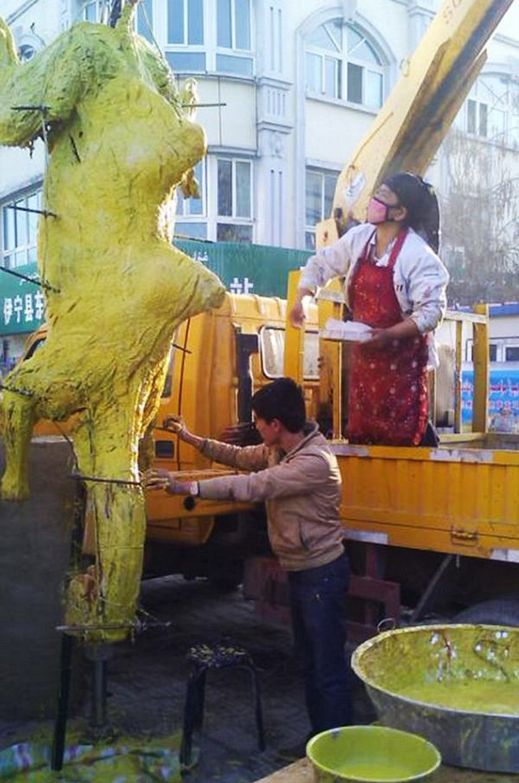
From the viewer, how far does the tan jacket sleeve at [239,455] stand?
416 cm

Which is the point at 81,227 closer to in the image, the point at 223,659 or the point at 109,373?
the point at 109,373

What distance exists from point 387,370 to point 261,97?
33.8ft

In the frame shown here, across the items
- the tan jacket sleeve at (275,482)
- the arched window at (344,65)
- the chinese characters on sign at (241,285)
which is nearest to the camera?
the tan jacket sleeve at (275,482)

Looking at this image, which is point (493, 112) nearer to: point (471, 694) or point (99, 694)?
point (99, 694)

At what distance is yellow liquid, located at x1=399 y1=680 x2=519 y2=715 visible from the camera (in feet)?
6.91

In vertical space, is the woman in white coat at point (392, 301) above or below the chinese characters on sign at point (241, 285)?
below

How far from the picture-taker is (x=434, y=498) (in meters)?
4.05

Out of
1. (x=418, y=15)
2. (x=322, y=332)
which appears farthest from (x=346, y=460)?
(x=418, y=15)

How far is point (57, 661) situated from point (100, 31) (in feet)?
9.51

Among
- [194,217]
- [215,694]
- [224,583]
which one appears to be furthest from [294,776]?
[194,217]

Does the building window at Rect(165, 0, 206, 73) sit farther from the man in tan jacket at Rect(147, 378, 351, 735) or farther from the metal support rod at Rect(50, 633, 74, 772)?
the metal support rod at Rect(50, 633, 74, 772)

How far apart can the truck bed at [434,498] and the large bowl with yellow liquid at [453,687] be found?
149cm

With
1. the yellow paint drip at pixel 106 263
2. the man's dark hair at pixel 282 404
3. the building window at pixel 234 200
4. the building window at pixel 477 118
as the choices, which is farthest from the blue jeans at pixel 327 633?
the building window at pixel 477 118

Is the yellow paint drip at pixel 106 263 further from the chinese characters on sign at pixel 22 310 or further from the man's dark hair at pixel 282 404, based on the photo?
the chinese characters on sign at pixel 22 310
